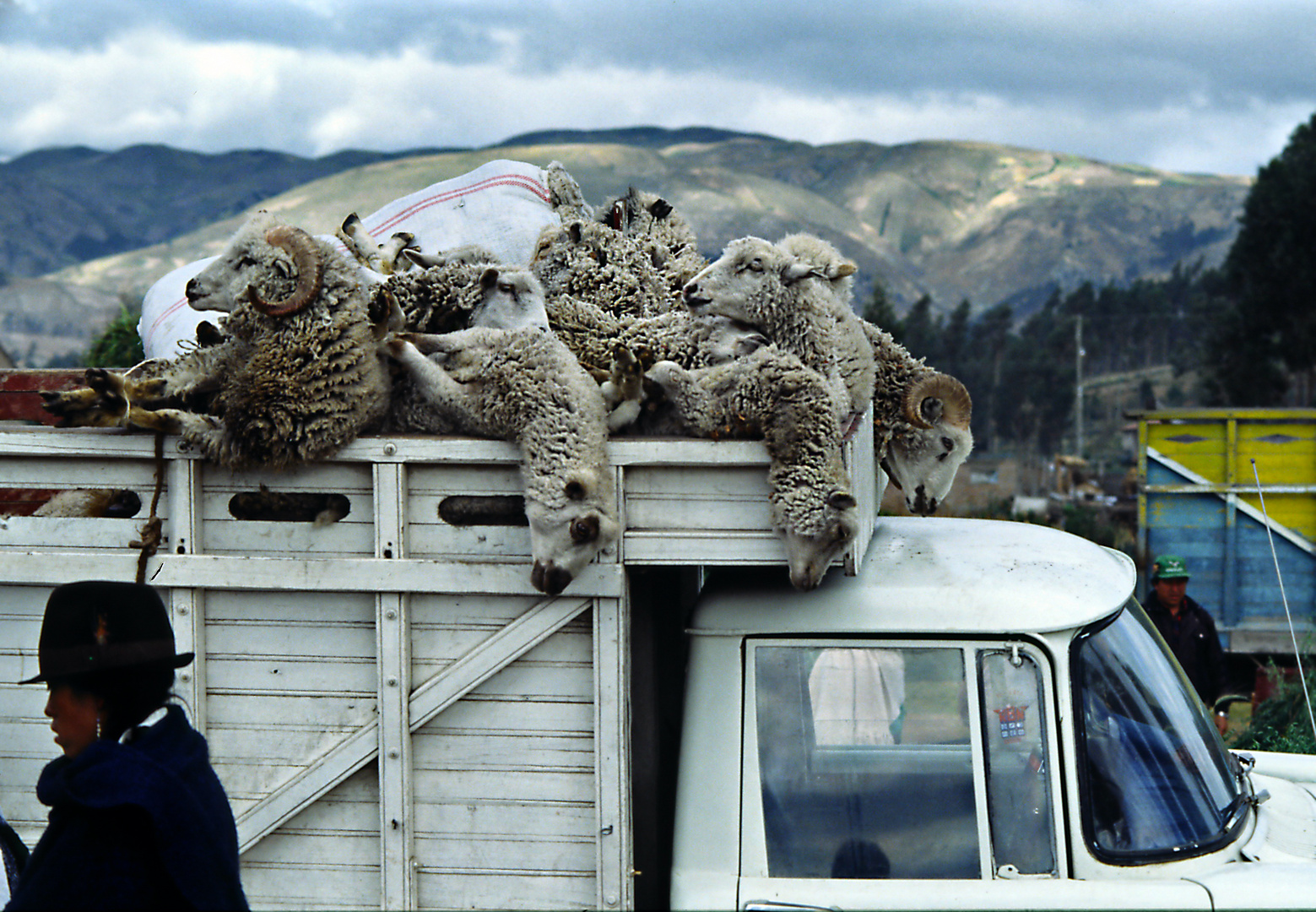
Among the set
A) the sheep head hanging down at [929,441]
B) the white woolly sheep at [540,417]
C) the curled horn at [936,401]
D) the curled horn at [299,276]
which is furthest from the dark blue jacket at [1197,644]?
the curled horn at [299,276]

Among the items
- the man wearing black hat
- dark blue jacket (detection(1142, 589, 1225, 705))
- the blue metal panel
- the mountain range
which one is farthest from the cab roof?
the mountain range

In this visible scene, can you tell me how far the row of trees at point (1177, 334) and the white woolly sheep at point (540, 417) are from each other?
252 centimetres

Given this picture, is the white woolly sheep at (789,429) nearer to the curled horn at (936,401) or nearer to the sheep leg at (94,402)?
the curled horn at (936,401)

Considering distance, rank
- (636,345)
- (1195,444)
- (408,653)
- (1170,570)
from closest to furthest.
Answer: (408,653) → (636,345) → (1170,570) → (1195,444)

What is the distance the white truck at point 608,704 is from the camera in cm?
267

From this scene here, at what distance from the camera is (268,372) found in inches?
118

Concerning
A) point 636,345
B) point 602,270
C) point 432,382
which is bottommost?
point 432,382

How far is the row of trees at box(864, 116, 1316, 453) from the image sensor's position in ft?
102

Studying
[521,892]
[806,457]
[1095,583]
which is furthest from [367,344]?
[1095,583]

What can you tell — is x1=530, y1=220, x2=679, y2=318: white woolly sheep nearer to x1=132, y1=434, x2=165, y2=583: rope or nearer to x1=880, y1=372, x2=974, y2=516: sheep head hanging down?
x1=880, y1=372, x2=974, y2=516: sheep head hanging down

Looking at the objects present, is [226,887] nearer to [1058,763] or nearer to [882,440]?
[1058,763]

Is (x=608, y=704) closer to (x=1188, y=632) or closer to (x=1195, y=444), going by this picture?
(x=1188, y=632)

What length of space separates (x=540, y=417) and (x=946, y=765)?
1.38 metres

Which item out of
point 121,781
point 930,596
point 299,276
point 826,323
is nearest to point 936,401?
point 826,323
